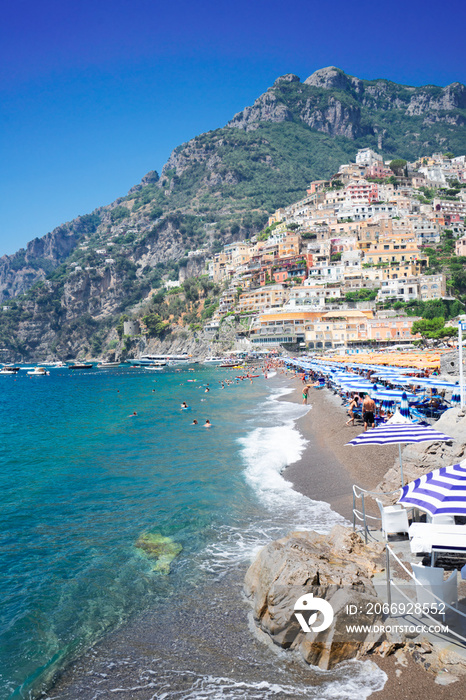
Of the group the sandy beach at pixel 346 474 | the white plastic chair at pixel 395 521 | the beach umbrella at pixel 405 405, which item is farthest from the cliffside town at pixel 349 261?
the white plastic chair at pixel 395 521

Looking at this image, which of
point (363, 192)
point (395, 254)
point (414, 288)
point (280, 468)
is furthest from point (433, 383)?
point (363, 192)

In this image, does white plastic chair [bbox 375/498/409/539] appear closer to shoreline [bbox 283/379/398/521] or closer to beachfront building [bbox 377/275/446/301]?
shoreline [bbox 283/379/398/521]

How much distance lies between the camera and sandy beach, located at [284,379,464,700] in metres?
5.37

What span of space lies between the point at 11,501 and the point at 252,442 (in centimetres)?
1049

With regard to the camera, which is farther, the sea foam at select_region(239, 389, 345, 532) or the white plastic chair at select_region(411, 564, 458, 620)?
the sea foam at select_region(239, 389, 345, 532)

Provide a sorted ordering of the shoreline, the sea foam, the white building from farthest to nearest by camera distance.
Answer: the white building
the shoreline
the sea foam

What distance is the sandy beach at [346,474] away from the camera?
5371mm

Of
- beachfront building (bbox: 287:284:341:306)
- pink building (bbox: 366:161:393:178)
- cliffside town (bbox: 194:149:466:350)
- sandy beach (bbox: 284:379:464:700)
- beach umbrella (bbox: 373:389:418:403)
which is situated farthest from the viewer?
pink building (bbox: 366:161:393:178)

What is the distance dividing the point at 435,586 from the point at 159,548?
6487 millimetres

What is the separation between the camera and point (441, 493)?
6.59 m

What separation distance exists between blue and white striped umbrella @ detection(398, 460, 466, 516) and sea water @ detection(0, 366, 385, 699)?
223 cm

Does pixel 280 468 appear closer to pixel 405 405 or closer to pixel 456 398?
pixel 405 405

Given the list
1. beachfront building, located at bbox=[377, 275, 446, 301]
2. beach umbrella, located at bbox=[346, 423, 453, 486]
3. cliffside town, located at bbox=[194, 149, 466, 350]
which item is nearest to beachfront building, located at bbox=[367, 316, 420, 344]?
cliffside town, located at bbox=[194, 149, 466, 350]

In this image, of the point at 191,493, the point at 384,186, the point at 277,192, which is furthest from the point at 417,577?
the point at 277,192
